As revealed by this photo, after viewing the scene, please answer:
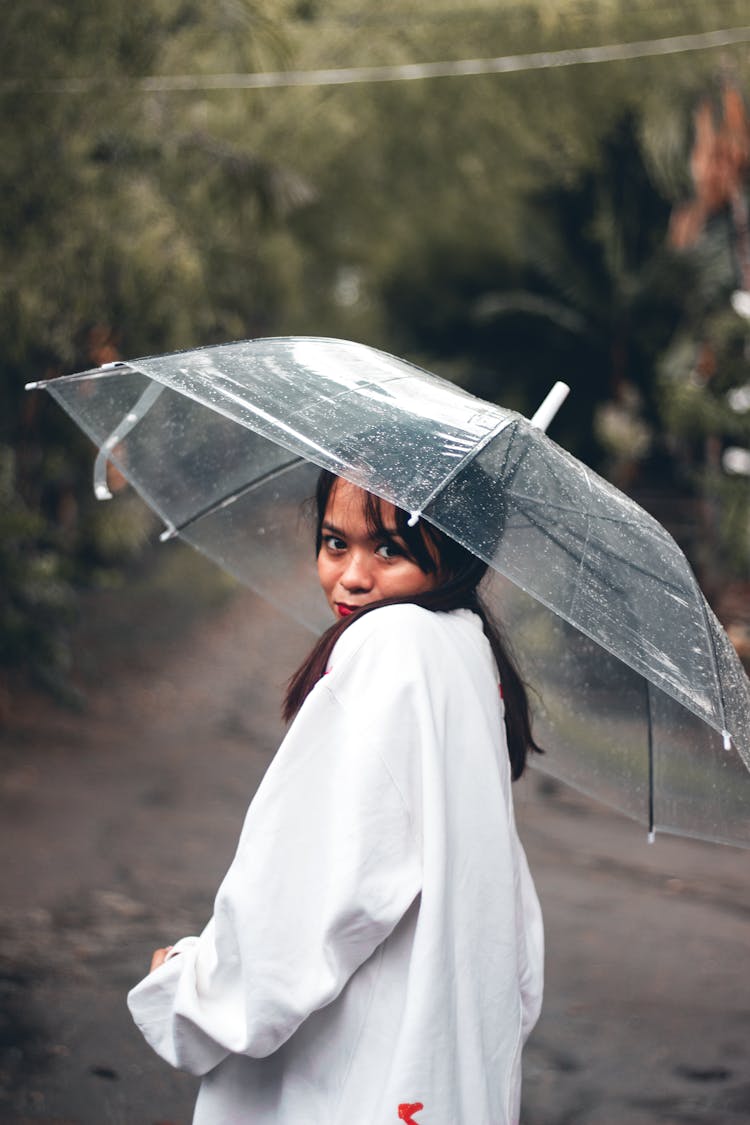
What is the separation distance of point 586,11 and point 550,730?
11.6m

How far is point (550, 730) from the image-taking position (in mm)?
2656

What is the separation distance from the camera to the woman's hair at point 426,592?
1994 millimetres

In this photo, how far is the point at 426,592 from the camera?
2.03 m

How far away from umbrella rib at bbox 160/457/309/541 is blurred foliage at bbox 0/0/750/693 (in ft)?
13.0

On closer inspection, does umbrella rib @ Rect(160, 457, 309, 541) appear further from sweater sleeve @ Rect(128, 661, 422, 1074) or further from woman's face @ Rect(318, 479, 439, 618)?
sweater sleeve @ Rect(128, 661, 422, 1074)

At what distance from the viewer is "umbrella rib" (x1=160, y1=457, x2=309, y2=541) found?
294 cm

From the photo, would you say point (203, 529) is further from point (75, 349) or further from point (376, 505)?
point (75, 349)

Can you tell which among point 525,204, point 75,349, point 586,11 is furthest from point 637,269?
point 75,349

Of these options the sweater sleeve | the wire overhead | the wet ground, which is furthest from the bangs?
the wire overhead

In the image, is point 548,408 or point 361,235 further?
point 361,235

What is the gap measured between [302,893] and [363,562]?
0.53 meters

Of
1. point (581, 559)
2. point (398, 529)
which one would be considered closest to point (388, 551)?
point (398, 529)

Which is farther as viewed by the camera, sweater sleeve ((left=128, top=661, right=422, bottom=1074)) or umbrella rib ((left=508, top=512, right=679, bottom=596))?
umbrella rib ((left=508, top=512, right=679, bottom=596))

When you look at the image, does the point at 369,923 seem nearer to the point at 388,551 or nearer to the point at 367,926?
the point at 367,926
